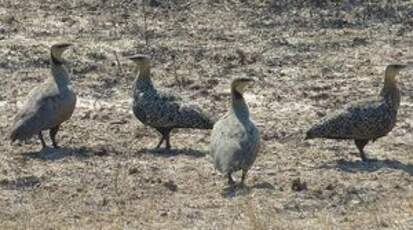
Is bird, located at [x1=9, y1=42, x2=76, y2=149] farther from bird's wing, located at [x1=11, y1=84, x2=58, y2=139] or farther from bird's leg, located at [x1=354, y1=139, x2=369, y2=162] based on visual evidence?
bird's leg, located at [x1=354, y1=139, x2=369, y2=162]

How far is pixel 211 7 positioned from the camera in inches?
753

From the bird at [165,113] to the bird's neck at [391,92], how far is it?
6.51ft

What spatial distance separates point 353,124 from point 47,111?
11.3 feet

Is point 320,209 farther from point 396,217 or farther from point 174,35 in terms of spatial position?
point 174,35

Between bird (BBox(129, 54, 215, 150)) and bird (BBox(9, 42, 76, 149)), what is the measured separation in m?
0.80

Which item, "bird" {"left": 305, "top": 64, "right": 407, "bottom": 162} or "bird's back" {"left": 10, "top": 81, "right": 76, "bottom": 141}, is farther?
"bird's back" {"left": 10, "top": 81, "right": 76, "bottom": 141}

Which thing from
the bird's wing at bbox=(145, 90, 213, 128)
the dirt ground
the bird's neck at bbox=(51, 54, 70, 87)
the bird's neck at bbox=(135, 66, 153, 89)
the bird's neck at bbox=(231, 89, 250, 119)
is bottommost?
the dirt ground

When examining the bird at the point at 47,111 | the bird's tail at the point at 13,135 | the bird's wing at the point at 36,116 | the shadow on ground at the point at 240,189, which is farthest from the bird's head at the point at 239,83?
the bird's tail at the point at 13,135

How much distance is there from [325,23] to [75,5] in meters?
4.30

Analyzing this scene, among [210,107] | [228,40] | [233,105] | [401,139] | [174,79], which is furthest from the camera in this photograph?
[228,40]

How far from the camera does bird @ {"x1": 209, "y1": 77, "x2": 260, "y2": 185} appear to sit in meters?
11.4

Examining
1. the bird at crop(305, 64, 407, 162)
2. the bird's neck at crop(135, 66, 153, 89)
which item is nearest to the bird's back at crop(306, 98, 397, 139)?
the bird at crop(305, 64, 407, 162)

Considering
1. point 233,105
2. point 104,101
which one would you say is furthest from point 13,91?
point 233,105

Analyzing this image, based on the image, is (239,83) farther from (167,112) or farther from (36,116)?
(36,116)
